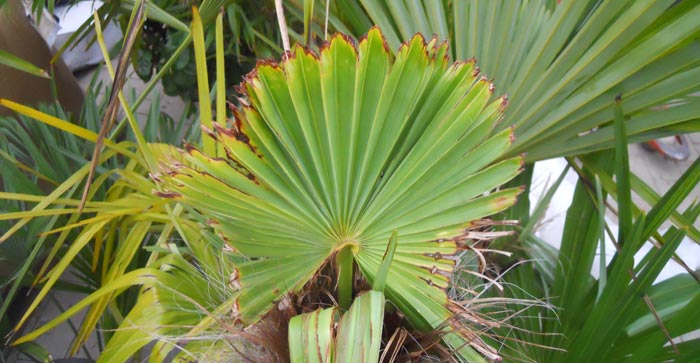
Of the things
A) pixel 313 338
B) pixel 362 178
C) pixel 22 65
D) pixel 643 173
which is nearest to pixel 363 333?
pixel 313 338

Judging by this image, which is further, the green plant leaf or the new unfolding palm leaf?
the green plant leaf

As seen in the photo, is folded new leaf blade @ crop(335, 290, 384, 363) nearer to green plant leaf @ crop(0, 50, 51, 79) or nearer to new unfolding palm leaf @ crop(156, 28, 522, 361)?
new unfolding palm leaf @ crop(156, 28, 522, 361)

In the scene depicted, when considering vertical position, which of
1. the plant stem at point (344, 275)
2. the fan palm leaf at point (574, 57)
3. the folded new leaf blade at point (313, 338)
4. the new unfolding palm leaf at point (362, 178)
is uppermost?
the fan palm leaf at point (574, 57)

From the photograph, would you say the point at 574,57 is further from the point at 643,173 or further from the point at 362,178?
the point at 643,173

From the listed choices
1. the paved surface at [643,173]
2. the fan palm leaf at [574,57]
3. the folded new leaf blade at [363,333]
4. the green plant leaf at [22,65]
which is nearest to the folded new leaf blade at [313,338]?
the folded new leaf blade at [363,333]

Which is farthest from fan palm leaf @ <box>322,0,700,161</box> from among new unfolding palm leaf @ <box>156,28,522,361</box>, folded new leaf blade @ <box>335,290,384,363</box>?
folded new leaf blade @ <box>335,290,384,363</box>

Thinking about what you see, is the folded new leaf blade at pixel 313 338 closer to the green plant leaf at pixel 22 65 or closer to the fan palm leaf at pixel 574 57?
the fan palm leaf at pixel 574 57

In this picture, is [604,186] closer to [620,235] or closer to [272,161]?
[620,235]

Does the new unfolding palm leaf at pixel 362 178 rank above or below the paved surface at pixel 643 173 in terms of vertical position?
below

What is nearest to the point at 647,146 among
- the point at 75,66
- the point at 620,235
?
→ the point at 620,235
